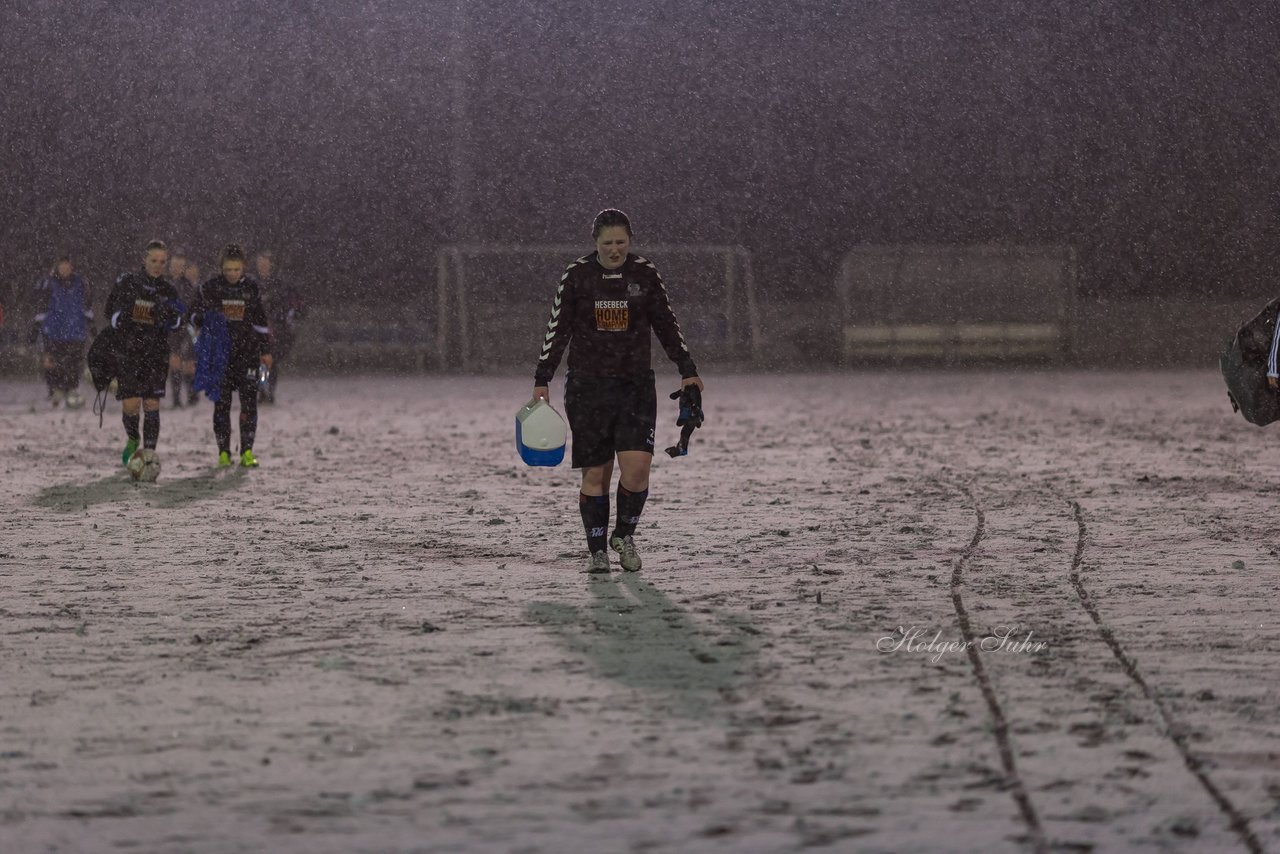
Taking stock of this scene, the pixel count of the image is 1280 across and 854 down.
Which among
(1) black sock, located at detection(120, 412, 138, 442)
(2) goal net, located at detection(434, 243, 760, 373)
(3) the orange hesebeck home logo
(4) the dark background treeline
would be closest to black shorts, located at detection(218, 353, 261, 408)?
(1) black sock, located at detection(120, 412, 138, 442)

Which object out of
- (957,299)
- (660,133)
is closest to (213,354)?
(957,299)

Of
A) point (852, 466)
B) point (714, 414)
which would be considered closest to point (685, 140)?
point (714, 414)

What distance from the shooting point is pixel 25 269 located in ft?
100.0

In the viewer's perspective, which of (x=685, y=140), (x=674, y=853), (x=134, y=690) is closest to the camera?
(x=674, y=853)

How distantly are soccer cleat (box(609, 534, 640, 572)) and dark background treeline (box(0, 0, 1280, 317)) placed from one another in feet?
76.5

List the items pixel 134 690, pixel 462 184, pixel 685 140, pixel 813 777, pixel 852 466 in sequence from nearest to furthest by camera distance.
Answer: pixel 813 777
pixel 134 690
pixel 852 466
pixel 462 184
pixel 685 140

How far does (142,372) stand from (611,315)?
5.70 m

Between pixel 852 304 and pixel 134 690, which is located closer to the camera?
pixel 134 690

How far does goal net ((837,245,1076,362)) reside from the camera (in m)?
30.4

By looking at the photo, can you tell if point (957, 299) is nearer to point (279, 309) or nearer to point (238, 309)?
point (279, 309)

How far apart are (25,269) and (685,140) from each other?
12.1m

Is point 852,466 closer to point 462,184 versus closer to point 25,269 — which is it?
point 462,184

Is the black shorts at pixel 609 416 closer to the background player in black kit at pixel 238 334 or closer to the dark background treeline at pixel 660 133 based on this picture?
the background player in black kit at pixel 238 334

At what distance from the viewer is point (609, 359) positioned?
7.68 meters
